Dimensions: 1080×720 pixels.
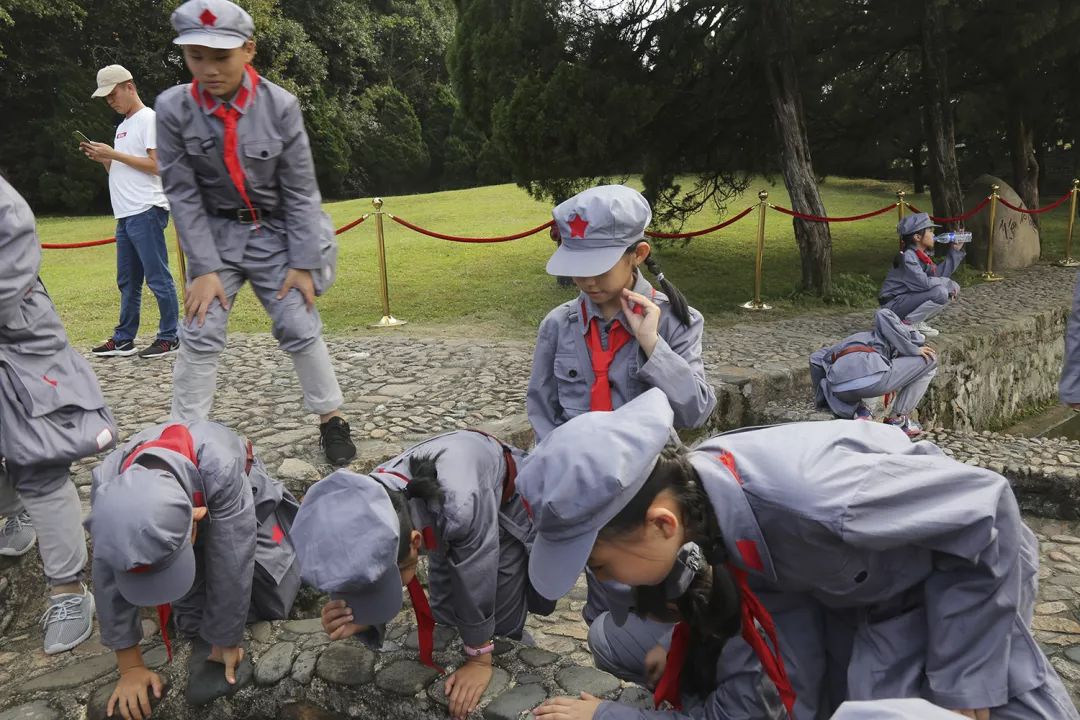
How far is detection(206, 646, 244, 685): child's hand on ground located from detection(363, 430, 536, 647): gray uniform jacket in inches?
19.5

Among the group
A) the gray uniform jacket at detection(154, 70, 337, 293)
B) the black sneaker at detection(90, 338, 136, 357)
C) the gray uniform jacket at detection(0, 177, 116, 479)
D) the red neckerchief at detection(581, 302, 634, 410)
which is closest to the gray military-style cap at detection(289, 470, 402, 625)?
the red neckerchief at detection(581, 302, 634, 410)

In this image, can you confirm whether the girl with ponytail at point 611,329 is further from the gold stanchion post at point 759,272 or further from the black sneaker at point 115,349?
the gold stanchion post at point 759,272

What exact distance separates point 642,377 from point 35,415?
2.00 m

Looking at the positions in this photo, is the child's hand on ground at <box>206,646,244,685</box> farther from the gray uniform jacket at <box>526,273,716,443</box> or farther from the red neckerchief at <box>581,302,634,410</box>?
the red neckerchief at <box>581,302,634,410</box>

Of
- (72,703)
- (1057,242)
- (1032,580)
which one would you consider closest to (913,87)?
(1057,242)

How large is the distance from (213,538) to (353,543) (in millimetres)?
734

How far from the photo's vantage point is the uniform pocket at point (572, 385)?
9.13 feet

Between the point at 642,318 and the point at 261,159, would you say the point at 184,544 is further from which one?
the point at 261,159

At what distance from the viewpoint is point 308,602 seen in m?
3.34

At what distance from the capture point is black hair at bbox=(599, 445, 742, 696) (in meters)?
1.60

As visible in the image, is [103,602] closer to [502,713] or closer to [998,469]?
[502,713]

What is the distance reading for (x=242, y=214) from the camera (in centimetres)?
341

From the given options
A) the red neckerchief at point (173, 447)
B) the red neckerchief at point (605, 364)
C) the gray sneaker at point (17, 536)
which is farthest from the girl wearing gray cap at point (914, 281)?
the gray sneaker at point (17, 536)

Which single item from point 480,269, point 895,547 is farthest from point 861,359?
point 480,269
